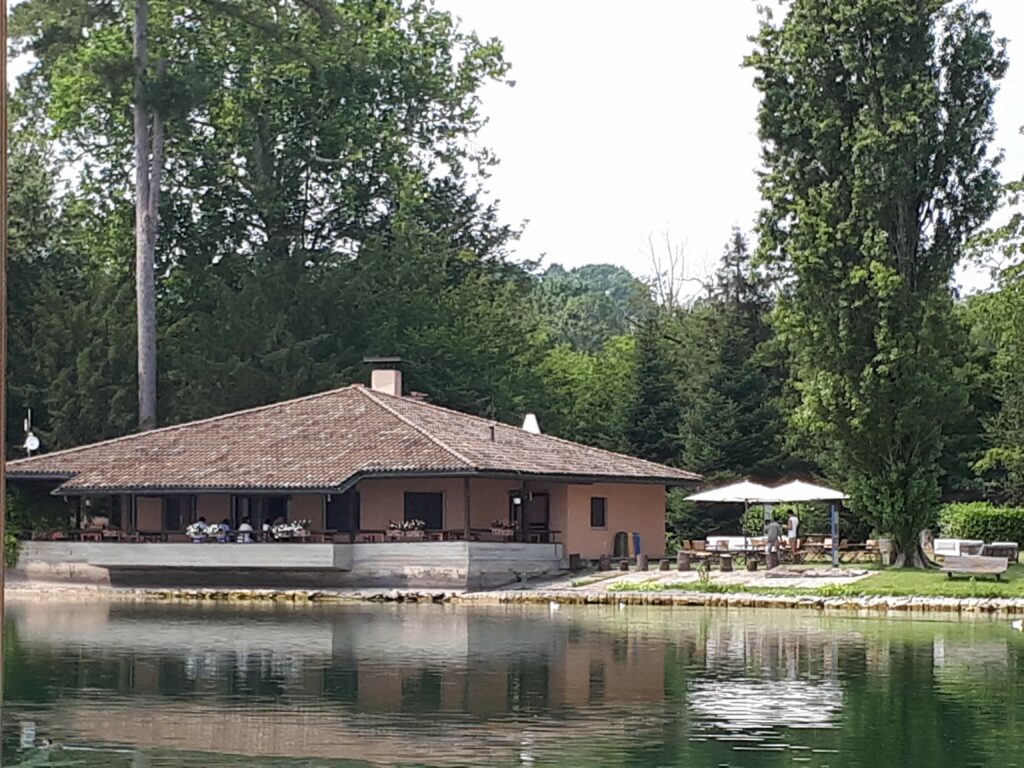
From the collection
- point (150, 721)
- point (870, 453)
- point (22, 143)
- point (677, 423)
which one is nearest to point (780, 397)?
point (677, 423)

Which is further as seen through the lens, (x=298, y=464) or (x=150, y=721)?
(x=298, y=464)

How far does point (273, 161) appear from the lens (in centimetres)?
5853

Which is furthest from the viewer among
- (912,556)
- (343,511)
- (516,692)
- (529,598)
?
(343,511)

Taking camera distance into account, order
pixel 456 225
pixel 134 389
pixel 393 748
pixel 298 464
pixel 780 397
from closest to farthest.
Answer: pixel 393 748 → pixel 298 464 → pixel 780 397 → pixel 134 389 → pixel 456 225

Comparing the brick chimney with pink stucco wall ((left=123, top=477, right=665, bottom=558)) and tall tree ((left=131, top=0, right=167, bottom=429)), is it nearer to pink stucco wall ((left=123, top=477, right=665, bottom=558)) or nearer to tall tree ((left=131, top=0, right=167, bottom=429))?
pink stucco wall ((left=123, top=477, right=665, bottom=558))

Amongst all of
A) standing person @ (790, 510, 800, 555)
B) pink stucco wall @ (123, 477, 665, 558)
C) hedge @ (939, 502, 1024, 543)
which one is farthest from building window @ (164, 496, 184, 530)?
hedge @ (939, 502, 1024, 543)

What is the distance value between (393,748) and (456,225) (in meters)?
54.2

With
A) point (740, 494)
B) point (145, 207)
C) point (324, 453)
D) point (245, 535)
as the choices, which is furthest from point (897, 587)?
point (145, 207)

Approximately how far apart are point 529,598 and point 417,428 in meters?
7.91

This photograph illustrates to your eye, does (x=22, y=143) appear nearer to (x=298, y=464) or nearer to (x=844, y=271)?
(x=298, y=464)

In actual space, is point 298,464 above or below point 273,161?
below

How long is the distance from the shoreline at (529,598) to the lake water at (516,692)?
1.94 m

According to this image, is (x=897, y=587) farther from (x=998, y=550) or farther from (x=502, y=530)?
(x=502, y=530)

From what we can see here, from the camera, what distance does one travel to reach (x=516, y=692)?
61.7 feet
